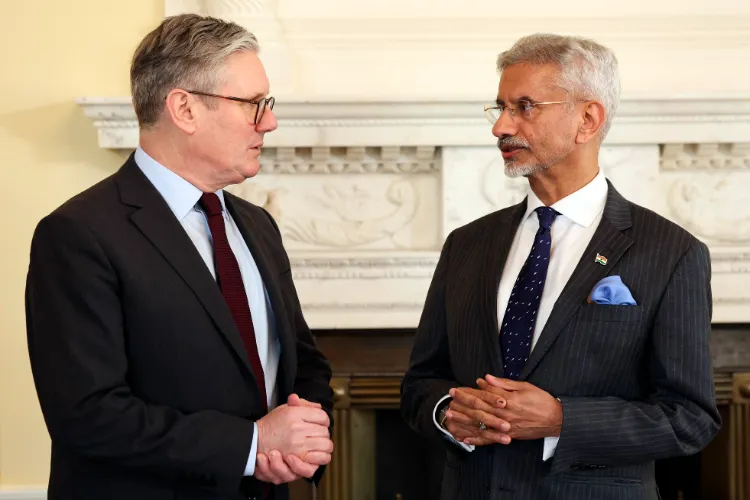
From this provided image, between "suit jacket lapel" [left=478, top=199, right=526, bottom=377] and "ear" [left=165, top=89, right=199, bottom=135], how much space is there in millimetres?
672

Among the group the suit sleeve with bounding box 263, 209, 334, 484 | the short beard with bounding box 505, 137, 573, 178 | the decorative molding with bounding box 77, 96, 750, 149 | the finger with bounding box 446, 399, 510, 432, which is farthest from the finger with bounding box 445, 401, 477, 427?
the decorative molding with bounding box 77, 96, 750, 149

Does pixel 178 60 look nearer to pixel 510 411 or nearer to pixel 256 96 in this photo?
pixel 256 96

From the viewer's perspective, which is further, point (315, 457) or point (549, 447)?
point (549, 447)

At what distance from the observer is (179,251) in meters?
→ 1.51

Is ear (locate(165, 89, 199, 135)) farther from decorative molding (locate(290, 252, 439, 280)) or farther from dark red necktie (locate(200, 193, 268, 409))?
decorative molding (locate(290, 252, 439, 280))

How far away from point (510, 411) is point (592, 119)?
2.15 ft

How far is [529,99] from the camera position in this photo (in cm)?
183

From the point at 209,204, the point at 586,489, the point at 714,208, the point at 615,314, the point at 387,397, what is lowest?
the point at 387,397

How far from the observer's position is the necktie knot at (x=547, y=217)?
182 cm

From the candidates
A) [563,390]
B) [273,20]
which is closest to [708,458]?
[563,390]

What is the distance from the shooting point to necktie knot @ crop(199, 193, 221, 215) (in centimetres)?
163

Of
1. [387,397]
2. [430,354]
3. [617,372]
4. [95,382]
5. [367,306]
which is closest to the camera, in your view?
[95,382]

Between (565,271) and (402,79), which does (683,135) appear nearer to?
(402,79)

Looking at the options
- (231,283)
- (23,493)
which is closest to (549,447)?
(231,283)
